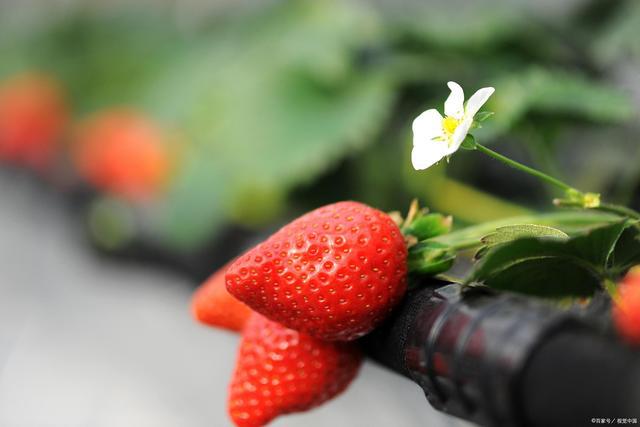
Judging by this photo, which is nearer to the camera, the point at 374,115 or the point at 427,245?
the point at 427,245

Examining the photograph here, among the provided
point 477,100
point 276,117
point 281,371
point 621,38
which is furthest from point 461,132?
point 276,117

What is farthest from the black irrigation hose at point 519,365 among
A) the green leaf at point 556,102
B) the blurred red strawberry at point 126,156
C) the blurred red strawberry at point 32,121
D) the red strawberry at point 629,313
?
the blurred red strawberry at point 32,121

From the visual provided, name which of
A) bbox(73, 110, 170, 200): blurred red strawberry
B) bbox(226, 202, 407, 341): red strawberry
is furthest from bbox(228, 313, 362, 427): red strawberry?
bbox(73, 110, 170, 200): blurred red strawberry

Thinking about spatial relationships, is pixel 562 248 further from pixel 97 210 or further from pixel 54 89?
pixel 54 89

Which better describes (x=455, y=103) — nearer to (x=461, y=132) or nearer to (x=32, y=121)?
(x=461, y=132)

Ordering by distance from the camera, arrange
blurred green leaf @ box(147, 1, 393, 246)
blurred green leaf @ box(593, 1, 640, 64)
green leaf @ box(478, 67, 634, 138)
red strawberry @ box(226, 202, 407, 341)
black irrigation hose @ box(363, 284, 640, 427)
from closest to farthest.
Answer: black irrigation hose @ box(363, 284, 640, 427) < red strawberry @ box(226, 202, 407, 341) < green leaf @ box(478, 67, 634, 138) < blurred green leaf @ box(593, 1, 640, 64) < blurred green leaf @ box(147, 1, 393, 246)

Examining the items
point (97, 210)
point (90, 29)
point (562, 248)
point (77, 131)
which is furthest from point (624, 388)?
point (90, 29)

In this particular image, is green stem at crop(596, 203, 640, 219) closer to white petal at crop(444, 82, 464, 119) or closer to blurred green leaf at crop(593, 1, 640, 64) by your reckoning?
white petal at crop(444, 82, 464, 119)
